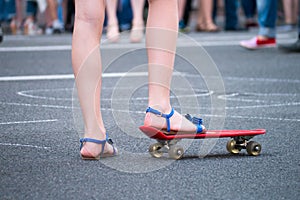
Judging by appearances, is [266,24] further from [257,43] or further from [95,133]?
[95,133]

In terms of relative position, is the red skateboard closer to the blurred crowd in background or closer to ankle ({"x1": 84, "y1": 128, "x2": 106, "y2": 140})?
ankle ({"x1": 84, "y1": 128, "x2": 106, "y2": 140})

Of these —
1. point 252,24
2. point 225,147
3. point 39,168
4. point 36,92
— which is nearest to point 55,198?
point 39,168

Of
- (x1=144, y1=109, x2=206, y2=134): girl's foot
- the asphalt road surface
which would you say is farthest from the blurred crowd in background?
(x1=144, y1=109, x2=206, y2=134): girl's foot

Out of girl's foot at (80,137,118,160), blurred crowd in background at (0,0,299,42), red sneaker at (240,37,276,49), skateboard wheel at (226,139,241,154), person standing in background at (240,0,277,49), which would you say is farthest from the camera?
blurred crowd in background at (0,0,299,42)

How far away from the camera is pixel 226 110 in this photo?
19.5ft

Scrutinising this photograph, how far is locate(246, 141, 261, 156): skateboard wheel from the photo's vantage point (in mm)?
4203

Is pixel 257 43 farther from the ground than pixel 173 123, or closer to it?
closer to it

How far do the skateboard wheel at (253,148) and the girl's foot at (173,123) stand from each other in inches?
11.0

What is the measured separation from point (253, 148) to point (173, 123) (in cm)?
41

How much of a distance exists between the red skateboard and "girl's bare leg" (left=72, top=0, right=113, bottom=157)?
226mm

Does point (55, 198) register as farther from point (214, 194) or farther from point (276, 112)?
point (276, 112)

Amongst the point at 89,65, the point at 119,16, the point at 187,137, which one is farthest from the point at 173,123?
the point at 119,16

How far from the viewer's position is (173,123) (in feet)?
13.6

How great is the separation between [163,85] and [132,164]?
44cm
